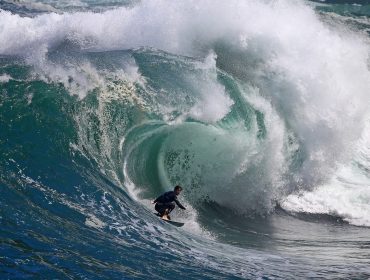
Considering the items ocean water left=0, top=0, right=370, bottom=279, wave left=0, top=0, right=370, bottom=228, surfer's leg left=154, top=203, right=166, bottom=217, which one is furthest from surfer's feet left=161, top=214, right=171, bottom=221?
wave left=0, top=0, right=370, bottom=228

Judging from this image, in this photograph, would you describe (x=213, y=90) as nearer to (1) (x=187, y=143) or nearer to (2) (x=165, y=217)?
(1) (x=187, y=143)

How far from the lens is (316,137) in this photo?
16.7m

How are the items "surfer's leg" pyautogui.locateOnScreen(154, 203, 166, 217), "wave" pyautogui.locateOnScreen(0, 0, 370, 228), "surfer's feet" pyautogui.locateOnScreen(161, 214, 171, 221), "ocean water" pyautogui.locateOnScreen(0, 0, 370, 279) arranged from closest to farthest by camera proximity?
"ocean water" pyautogui.locateOnScreen(0, 0, 370, 279) → "surfer's feet" pyautogui.locateOnScreen(161, 214, 171, 221) → "surfer's leg" pyautogui.locateOnScreen(154, 203, 166, 217) → "wave" pyautogui.locateOnScreen(0, 0, 370, 228)

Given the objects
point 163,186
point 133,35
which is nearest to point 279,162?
point 163,186

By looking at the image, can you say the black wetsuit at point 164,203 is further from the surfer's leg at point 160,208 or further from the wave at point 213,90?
the wave at point 213,90

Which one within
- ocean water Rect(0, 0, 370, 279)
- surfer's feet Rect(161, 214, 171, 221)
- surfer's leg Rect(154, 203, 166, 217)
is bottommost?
surfer's feet Rect(161, 214, 171, 221)

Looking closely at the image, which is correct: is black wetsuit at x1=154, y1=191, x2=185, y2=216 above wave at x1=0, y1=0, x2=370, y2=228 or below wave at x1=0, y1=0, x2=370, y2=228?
below

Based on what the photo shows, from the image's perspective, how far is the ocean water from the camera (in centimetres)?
768

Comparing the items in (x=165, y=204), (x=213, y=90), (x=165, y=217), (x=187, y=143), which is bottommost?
(x=165, y=217)

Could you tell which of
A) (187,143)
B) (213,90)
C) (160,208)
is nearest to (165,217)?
(160,208)

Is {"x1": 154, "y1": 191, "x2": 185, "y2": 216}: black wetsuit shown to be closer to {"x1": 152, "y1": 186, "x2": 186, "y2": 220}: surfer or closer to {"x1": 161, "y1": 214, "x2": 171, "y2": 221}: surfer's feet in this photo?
{"x1": 152, "y1": 186, "x2": 186, "y2": 220}: surfer

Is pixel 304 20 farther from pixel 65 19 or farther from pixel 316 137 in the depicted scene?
pixel 65 19

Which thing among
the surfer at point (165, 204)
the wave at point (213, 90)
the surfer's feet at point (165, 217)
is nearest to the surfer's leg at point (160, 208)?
the surfer at point (165, 204)

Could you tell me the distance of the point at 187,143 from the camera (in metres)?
13.4
